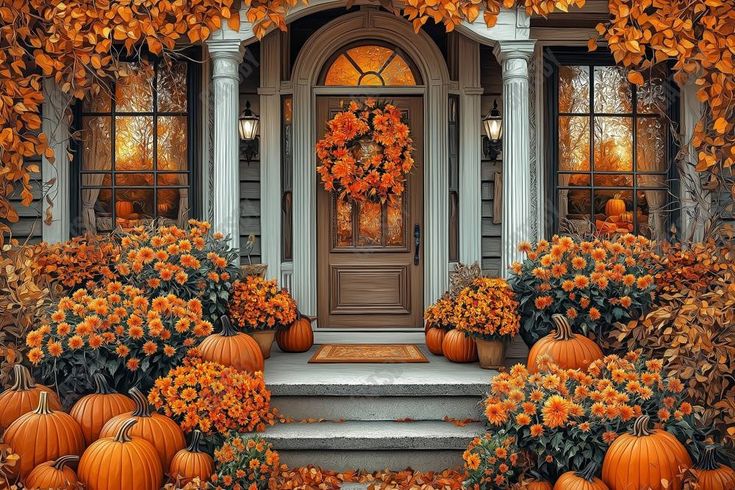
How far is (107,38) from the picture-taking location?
16.2ft

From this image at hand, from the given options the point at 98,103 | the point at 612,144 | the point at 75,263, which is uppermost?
the point at 98,103

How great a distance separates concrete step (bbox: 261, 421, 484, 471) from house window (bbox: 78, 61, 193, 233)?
293cm

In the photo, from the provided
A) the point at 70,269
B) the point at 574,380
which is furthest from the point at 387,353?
the point at 70,269

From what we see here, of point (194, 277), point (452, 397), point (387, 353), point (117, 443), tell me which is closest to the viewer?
point (117, 443)

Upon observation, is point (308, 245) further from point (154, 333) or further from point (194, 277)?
point (154, 333)

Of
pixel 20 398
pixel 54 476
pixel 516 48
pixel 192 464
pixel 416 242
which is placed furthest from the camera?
pixel 416 242

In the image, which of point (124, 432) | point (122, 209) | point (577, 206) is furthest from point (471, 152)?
point (124, 432)

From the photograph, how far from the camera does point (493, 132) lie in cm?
605

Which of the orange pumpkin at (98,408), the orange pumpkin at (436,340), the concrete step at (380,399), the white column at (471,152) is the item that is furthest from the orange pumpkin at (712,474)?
the white column at (471,152)

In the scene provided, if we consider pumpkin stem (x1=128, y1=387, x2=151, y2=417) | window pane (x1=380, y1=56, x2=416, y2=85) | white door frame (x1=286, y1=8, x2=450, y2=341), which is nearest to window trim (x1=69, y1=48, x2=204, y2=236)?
white door frame (x1=286, y1=8, x2=450, y2=341)

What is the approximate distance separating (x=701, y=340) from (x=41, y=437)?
343cm

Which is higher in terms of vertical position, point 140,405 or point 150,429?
point 140,405

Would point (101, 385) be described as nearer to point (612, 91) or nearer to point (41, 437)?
point (41, 437)

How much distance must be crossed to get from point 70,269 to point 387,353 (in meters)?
2.46
